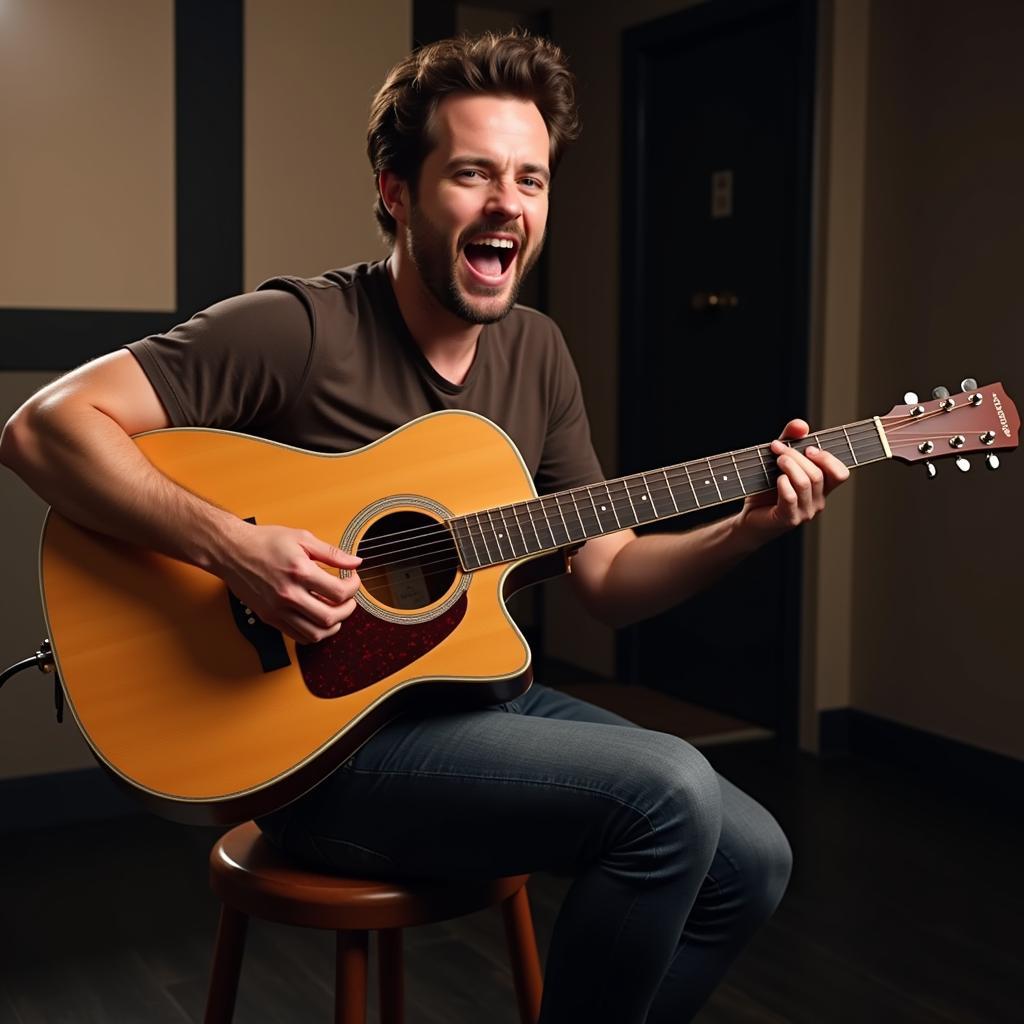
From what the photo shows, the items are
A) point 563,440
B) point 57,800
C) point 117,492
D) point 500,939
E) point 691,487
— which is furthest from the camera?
point 57,800

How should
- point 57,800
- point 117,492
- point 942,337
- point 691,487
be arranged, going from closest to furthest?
point 117,492 < point 691,487 < point 57,800 < point 942,337

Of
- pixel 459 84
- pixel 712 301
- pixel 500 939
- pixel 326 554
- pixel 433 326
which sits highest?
pixel 459 84

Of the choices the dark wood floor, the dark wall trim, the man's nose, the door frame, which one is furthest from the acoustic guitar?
the door frame

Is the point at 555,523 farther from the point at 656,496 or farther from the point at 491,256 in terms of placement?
the point at 491,256

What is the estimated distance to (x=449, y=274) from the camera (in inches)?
66.7

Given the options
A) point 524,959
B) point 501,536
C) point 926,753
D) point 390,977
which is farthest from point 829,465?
point 926,753

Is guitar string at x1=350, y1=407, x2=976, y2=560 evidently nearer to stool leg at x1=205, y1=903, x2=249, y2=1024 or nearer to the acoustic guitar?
the acoustic guitar

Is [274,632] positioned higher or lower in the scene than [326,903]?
higher

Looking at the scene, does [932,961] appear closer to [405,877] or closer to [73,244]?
A: [405,877]

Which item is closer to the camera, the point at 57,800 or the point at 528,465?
the point at 528,465

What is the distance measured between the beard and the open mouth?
0.03 feet

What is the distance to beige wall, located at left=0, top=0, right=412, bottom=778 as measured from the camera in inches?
118

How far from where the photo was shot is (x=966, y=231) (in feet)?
11.3

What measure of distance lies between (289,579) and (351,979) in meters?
0.43
